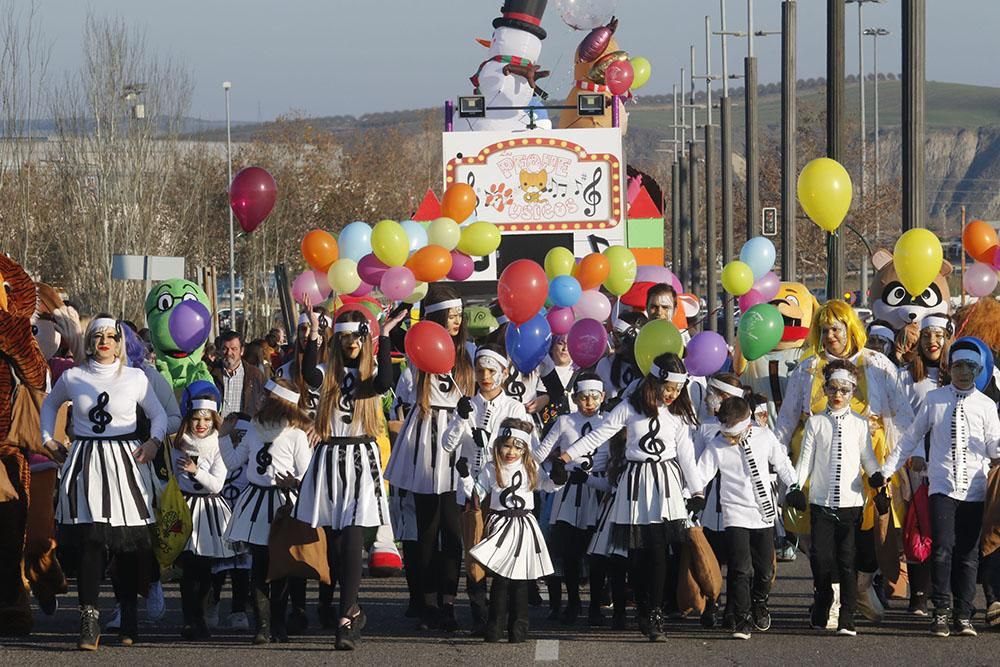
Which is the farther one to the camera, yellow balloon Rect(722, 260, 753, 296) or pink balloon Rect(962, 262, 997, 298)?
yellow balloon Rect(722, 260, 753, 296)

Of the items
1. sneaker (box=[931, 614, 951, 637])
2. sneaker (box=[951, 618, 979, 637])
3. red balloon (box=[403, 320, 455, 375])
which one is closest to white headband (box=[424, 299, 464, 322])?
red balloon (box=[403, 320, 455, 375])

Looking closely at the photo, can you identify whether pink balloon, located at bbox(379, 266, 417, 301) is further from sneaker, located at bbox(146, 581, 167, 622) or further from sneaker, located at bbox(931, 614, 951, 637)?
sneaker, located at bbox(931, 614, 951, 637)

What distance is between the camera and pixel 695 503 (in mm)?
10297

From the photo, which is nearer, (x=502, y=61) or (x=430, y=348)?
(x=430, y=348)

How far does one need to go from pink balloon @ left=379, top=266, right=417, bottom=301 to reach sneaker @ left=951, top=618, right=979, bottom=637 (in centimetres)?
432

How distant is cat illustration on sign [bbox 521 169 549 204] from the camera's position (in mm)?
21547

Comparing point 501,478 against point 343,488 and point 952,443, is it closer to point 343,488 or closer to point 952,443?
point 343,488

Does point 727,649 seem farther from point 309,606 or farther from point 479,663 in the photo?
point 309,606

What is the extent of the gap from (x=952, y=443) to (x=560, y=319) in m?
4.06

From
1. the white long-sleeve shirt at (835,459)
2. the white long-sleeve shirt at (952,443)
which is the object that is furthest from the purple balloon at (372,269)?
the white long-sleeve shirt at (952,443)

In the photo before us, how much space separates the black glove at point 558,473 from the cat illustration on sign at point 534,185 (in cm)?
1134

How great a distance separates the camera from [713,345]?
11.7 m

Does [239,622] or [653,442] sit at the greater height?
[653,442]

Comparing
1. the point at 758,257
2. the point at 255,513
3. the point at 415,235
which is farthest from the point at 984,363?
the point at 415,235
